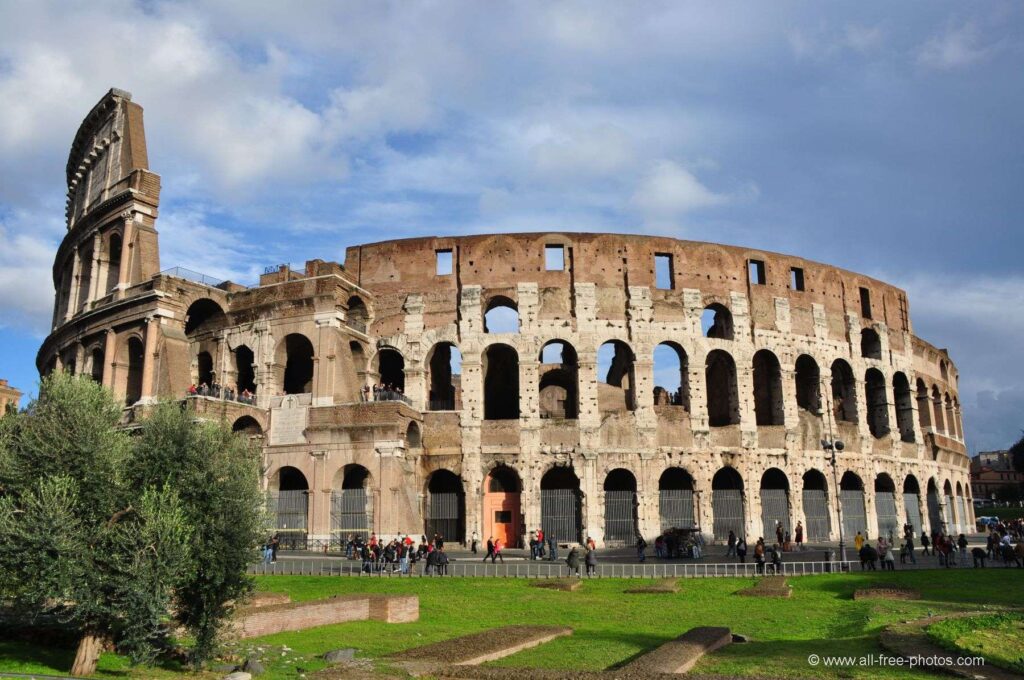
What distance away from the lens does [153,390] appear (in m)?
30.3

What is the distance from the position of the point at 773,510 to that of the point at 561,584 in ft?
54.5

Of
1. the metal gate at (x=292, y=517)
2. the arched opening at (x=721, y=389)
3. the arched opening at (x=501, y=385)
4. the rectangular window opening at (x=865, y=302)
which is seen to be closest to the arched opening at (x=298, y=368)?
the metal gate at (x=292, y=517)

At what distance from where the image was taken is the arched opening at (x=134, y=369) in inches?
1281

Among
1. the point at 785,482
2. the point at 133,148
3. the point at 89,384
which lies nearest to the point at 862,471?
the point at 785,482

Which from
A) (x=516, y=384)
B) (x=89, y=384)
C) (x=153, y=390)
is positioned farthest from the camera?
(x=516, y=384)

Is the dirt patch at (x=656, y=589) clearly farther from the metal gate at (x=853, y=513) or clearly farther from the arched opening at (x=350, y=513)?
the metal gate at (x=853, y=513)

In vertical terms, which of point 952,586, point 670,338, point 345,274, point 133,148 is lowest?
point 952,586

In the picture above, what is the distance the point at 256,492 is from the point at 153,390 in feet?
66.2

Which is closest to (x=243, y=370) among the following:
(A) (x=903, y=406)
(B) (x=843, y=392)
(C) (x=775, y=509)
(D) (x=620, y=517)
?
(D) (x=620, y=517)

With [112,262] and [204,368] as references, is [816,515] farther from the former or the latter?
[112,262]

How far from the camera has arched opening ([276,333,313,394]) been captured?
33.5m

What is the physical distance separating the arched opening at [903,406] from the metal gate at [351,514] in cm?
2441

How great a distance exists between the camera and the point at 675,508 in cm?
3111

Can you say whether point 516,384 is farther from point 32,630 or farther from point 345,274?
point 32,630
